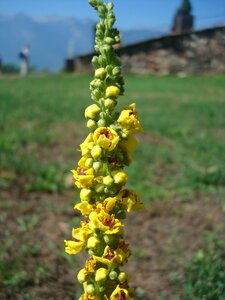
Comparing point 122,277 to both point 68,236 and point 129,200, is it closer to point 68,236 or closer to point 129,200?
point 129,200

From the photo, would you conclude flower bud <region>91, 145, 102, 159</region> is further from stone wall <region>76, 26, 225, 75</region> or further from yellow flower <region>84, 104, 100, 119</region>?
stone wall <region>76, 26, 225, 75</region>

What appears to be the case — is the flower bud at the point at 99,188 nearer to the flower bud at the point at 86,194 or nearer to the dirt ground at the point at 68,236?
the flower bud at the point at 86,194

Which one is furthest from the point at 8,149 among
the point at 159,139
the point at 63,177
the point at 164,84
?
the point at 164,84

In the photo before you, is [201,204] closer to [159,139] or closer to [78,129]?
[159,139]

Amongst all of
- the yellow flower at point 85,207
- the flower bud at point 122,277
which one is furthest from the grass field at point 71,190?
the yellow flower at point 85,207

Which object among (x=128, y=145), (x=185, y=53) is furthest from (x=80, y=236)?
(x=185, y=53)
